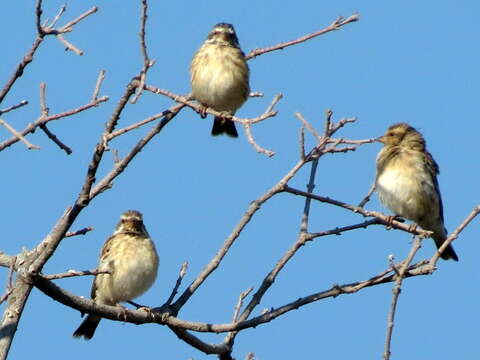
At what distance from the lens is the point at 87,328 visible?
9.49 m

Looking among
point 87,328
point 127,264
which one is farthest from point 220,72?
point 87,328

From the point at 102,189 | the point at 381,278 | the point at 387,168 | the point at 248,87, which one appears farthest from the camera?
the point at 248,87

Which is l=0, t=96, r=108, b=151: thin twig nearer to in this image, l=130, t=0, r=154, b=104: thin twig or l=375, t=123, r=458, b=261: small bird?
l=130, t=0, r=154, b=104: thin twig

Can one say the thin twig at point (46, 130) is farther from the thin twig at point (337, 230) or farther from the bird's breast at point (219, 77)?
the bird's breast at point (219, 77)

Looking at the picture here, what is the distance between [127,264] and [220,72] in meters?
2.42

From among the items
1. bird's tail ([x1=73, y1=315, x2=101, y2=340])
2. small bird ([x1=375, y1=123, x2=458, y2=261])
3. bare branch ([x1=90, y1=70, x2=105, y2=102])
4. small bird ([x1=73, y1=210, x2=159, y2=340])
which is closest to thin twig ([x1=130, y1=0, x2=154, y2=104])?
bare branch ([x1=90, y1=70, x2=105, y2=102])

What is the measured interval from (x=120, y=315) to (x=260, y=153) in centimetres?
192

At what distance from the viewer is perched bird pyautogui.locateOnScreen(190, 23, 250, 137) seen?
9.80m

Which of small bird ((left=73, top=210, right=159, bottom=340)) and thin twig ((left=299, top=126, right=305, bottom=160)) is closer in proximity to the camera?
thin twig ((left=299, top=126, right=305, bottom=160))

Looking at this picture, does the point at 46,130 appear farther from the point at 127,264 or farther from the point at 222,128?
the point at 222,128

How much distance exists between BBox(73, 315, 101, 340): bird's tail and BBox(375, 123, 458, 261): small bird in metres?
3.11

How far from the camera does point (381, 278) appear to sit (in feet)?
19.7

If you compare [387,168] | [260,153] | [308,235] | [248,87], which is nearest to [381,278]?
[308,235]

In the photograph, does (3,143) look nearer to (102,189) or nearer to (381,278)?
(102,189)
